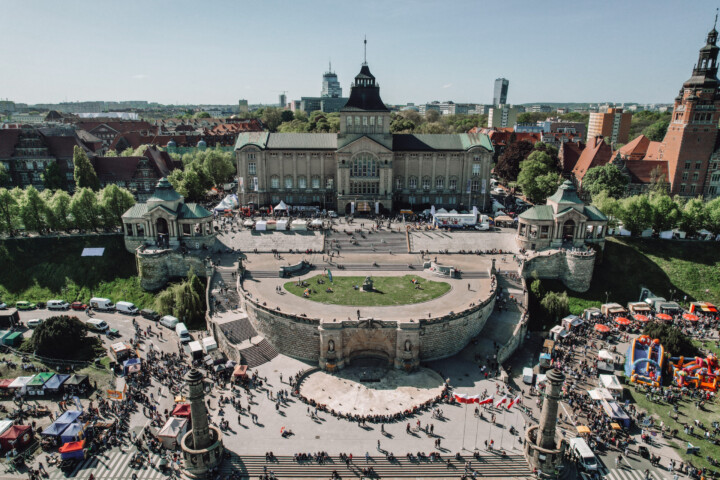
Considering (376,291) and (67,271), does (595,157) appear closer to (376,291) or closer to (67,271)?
(376,291)

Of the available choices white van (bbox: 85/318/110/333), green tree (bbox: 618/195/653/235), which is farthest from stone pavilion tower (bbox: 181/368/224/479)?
green tree (bbox: 618/195/653/235)

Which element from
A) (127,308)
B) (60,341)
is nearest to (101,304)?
(127,308)

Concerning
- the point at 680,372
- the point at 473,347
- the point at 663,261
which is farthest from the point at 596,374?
the point at 663,261

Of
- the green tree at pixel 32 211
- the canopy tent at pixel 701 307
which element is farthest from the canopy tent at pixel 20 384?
the canopy tent at pixel 701 307

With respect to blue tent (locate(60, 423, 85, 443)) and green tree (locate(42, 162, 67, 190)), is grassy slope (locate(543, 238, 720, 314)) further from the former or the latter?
green tree (locate(42, 162, 67, 190))

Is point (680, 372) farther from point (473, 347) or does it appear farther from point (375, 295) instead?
point (375, 295)

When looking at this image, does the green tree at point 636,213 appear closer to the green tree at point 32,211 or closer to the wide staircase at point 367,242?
the wide staircase at point 367,242
